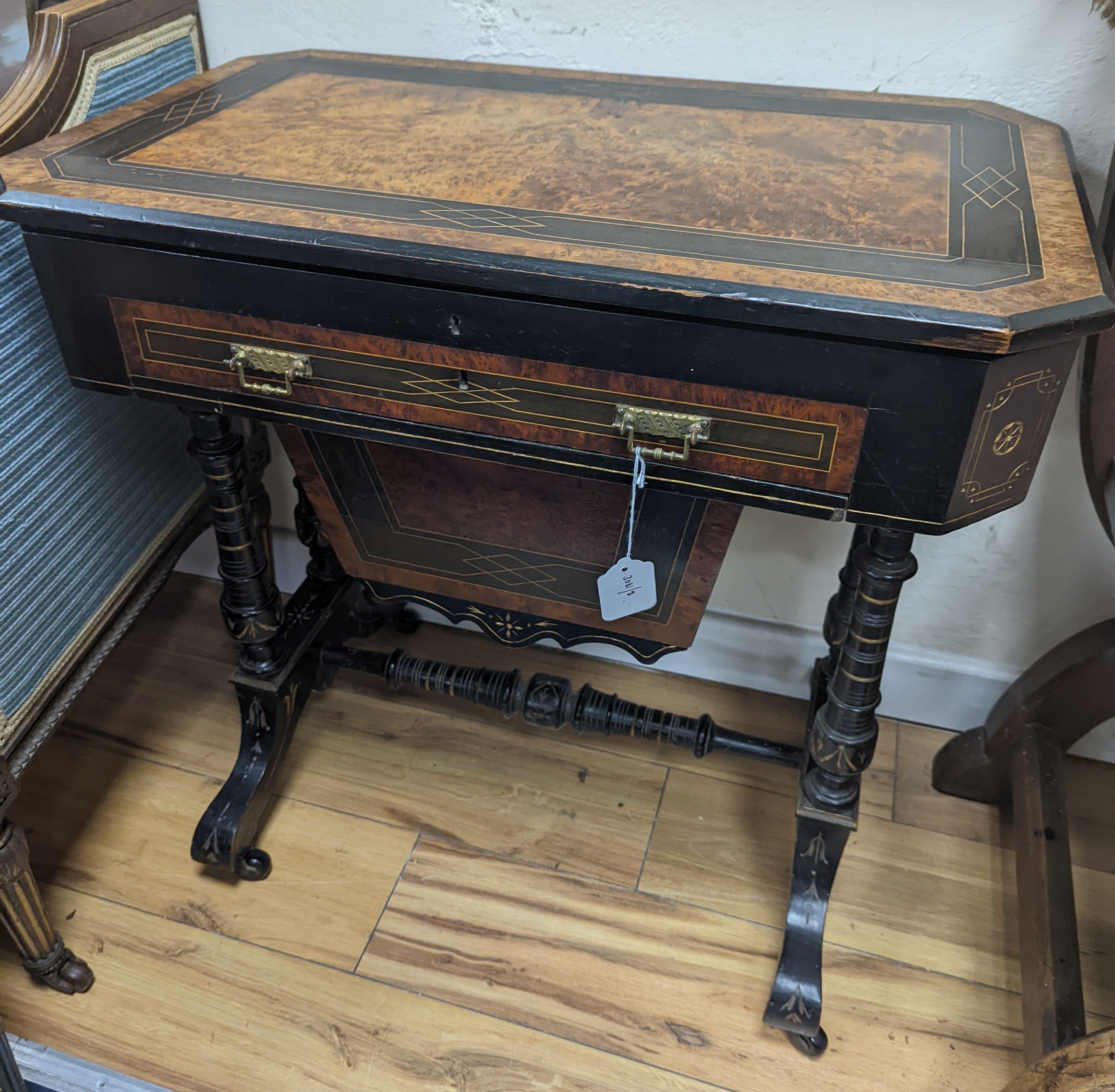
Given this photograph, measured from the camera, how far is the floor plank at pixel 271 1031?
1294mm

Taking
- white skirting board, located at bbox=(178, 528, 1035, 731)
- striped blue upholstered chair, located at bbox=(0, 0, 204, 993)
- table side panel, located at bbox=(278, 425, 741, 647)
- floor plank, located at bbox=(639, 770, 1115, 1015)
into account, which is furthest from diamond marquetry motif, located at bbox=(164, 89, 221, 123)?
floor plank, located at bbox=(639, 770, 1115, 1015)

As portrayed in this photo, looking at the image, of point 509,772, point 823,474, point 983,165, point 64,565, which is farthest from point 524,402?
point 509,772

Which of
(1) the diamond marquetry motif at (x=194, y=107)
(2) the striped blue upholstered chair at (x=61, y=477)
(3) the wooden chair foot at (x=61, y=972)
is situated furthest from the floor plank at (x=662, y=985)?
(1) the diamond marquetry motif at (x=194, y=107)

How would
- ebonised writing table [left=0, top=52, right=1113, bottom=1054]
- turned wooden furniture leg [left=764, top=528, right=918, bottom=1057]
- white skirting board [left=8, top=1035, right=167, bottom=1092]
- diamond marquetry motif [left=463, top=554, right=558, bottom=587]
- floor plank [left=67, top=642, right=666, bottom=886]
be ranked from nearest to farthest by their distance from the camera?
ebonised writing table [left=0, top=52, right=1113, bottom=1054] → turned wooden furniture leg [left=764, top=528, right=918, bottom=1057] → white skirting board [left=8, top=1035, right=167, bottom=1092] → diamond marquetry motif [left=463, top=554, right=558, bottom=587] → floor plank [left=67, top=642, right=666, bottom=886]

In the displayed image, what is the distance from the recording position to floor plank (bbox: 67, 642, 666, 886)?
1604 millimetres

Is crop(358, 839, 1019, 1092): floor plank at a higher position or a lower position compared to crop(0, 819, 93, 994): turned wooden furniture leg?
lower

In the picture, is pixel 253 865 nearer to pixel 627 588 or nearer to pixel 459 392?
pixel 627 588

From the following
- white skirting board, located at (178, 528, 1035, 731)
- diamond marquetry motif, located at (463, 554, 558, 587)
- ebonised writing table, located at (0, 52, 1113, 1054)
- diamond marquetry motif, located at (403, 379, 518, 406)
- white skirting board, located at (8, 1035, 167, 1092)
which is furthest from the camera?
white skirting board, located at (178, 528, 1035, 731)

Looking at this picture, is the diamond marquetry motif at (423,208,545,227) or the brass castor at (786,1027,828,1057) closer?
the diamond marquetry motif at (423,208,545,227)

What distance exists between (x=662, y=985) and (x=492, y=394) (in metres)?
0.88

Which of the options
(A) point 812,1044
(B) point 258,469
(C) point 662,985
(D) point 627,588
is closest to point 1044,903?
(A) point 812,1044

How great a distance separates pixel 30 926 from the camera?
1300mm

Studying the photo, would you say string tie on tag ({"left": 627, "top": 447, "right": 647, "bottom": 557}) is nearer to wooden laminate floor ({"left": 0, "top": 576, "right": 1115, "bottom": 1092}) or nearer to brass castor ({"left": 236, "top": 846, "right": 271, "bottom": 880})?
wooden laminate floor ({"left": 0, "top": 576, "right": 1115, "bottom": 1092})

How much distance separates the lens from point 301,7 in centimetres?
151
